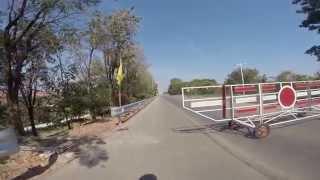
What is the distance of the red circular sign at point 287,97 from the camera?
1536cm

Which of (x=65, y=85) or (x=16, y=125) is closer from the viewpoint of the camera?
(x=16, y=125)

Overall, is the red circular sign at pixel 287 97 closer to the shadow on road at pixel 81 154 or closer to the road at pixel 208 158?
the road at pixel 208 158

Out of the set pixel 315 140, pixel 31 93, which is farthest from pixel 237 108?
pixel 31 93

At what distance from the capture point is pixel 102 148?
14344 mm

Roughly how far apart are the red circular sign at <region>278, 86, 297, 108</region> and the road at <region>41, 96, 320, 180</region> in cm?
90

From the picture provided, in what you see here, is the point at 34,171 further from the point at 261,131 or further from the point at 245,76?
the point at 245,76

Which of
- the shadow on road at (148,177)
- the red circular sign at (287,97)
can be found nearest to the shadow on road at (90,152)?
the shadow on road at (148,177)

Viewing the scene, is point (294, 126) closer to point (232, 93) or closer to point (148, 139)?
point (232, 93)

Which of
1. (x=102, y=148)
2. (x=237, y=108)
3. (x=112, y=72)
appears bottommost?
(x=102, y=148)

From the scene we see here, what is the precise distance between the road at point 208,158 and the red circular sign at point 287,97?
90 cm

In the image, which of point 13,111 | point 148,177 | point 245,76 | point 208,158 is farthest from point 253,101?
point 245,76

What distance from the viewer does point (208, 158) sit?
10.9 metres

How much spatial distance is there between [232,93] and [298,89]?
9.85 ft

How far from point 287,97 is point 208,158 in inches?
229
